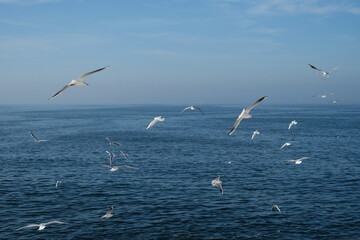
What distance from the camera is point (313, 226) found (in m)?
33.2

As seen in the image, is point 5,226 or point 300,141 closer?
point 5,226

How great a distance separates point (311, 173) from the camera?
5641cm

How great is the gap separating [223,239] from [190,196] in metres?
13.0

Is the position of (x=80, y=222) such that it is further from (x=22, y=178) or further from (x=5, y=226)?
(x=22, y=178)

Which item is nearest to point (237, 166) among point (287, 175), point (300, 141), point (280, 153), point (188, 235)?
point (287, 175)

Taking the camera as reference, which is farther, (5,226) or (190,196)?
(190,196)

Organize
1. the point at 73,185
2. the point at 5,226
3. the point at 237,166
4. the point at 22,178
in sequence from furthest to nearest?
the point at 237,166 → the point at 22,178 → the point at 73,185 → the point at 5,226

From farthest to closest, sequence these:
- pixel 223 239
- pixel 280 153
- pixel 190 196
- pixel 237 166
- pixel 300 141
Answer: pixel 300 141, pixel 280 153, pixel 237 166, pixel 190 196, pixel 223 239

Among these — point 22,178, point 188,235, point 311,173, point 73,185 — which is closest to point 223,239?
point 188,235

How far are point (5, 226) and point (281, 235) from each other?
26.1 meters

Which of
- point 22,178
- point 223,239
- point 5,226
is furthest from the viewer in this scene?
point 22,178

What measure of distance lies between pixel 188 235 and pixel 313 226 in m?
12.3

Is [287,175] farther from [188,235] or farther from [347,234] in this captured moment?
[188,235]

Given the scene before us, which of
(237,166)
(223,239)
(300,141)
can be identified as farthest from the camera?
(300,141)
